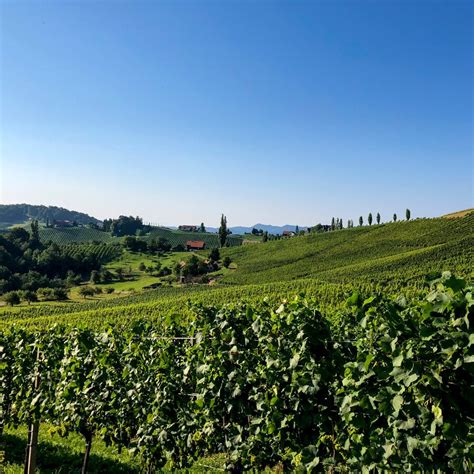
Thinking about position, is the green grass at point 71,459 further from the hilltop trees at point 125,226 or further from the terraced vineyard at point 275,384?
the hilltop trees at point 125,226

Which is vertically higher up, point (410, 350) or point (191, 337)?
point (410, 350)

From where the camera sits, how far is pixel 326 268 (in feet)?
234

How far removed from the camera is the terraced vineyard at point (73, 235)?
173625 mm

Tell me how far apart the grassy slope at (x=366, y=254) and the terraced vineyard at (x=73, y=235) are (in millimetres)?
94666

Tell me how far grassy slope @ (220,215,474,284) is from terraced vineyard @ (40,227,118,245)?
94.7 metres

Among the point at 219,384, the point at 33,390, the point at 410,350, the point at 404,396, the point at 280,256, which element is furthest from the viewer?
the point at 280,256

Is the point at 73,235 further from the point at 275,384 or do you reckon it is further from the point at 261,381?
the point at 275,384

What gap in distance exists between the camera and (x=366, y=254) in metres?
77.7

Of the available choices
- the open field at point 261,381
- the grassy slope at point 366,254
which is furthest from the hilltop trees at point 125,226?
the open field at point 261,381

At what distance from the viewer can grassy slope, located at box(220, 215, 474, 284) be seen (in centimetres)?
5568

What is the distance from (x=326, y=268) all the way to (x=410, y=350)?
70.1 meters

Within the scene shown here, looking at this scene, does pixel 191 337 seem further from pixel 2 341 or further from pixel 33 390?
pixel 2 341

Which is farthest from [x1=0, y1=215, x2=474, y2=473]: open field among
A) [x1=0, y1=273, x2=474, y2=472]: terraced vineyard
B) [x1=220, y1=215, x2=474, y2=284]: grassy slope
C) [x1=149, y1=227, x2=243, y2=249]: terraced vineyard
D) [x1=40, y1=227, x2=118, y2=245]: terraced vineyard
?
[x1=40, y1=227, x2=118, y2=245]: terraced vineyard

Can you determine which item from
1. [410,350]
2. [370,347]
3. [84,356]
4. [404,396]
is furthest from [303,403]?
[84,356]
